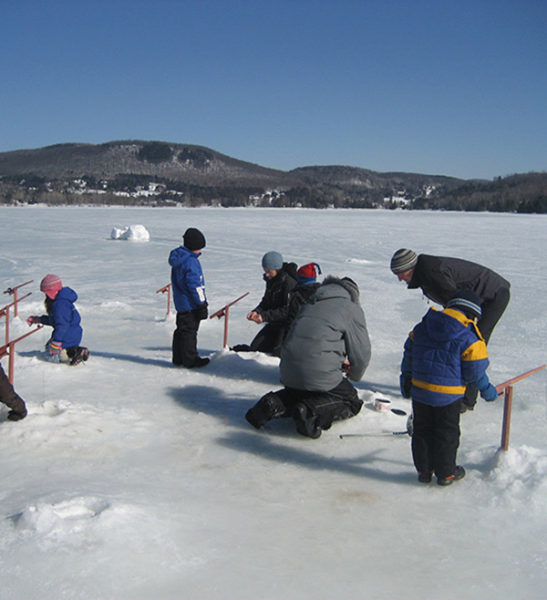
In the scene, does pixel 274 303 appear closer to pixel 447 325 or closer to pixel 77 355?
pixel 77 355

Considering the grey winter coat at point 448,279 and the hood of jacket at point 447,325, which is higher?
the grey winter coat at point 448,279

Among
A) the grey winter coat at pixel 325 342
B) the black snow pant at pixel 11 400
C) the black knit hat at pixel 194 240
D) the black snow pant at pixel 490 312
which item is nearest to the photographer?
the black snow pant at pixel 11 400

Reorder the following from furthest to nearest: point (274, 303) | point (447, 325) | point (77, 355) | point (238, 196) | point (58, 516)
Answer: point (238, 196), point (274, 303), point (77, 355), point (447, 325), point (58, 516)

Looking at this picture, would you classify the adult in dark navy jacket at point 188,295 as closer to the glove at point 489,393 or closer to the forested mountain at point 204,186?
the glove at point 489,393

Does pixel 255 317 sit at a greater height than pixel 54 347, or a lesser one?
greater

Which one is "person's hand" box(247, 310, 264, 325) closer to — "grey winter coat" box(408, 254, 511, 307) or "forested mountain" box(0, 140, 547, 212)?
"grey winter coat" box(408, 254, 511, 307)

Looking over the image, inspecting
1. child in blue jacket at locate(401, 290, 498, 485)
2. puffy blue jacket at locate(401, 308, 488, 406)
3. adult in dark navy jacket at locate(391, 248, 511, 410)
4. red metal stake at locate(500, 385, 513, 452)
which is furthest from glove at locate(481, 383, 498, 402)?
adult in dark navy jacket at locate(391, 248, 511, 410)

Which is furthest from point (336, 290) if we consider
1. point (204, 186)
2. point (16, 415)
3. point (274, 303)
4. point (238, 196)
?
point (204, 186)

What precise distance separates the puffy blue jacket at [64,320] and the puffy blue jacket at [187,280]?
3.28 feet

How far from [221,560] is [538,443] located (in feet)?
8.52

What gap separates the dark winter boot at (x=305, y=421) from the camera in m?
3.97

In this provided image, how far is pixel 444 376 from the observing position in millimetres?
3129

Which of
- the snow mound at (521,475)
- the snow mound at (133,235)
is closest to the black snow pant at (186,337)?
the snow mound at (521,475)

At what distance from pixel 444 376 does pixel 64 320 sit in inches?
150
